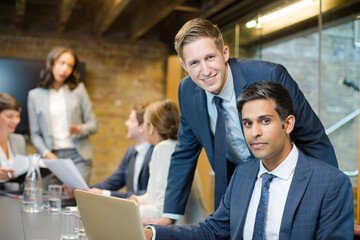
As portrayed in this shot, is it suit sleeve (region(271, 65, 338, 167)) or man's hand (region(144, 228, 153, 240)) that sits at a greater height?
suit sleeve (region(271, 65, 338, 167))

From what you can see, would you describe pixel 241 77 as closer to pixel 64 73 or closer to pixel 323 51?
pixel 323 51

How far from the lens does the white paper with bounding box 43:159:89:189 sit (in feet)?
8.29

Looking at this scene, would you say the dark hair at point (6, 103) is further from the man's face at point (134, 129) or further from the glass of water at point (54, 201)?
the glass of water at point (54, 201)

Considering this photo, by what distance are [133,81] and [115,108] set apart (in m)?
0.43

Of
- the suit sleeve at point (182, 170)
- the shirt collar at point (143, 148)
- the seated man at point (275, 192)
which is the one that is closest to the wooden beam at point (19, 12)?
the shirt collar at point (143, 148)

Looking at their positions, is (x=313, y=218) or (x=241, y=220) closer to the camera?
(x=313, y=218)

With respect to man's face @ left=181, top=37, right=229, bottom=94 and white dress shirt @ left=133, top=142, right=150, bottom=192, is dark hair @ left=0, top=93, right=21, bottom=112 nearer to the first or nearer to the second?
white dress shirt @ left=133, top=142, right=150, bottom=192

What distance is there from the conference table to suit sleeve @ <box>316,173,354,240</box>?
950 mm

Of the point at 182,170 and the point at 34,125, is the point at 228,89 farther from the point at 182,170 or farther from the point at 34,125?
the point at 34,125

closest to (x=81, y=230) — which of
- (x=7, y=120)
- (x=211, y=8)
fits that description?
(x=7, y=120)

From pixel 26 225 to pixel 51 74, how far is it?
7.59ft

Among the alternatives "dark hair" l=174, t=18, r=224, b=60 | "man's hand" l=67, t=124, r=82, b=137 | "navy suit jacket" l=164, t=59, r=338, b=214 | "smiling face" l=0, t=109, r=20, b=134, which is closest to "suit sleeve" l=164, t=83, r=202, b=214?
"navy suit jacket" l=164, t=59, r=338, b=214

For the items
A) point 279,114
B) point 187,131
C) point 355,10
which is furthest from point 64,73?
point 279,114

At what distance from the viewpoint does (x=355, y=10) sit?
3.18 metres
